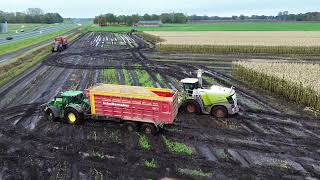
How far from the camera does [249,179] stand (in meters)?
13.8

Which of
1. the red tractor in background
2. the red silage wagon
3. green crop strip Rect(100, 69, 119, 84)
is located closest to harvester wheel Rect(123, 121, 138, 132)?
the red silage wagon

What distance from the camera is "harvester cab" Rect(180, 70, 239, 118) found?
2092 centimetres

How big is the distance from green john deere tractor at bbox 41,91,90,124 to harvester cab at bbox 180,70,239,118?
6123 millimetres

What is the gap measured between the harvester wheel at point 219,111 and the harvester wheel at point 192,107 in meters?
0.94

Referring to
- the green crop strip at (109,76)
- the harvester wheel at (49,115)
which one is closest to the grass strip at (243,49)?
the green crop strip at (109,76)

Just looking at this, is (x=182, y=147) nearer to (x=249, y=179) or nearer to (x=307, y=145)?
(x=249, y=179)

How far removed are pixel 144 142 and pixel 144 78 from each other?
56.0 ft

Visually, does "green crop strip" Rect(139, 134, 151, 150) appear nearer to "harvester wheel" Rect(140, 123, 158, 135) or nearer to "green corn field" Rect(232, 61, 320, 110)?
"harvester wheel" Rect(140, 123, 158, 135)

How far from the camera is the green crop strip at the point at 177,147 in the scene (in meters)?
16.4

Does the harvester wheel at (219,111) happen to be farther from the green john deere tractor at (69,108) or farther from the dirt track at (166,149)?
the green john deere tractor at (69,108)

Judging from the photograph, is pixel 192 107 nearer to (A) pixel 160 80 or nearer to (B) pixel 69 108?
(B) pixel 69 108

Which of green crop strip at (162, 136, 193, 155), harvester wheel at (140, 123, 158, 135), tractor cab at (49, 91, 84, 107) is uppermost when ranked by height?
tractor cab at (49, 91, 84, 107)

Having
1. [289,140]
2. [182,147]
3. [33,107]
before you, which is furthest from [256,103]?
[33,107]

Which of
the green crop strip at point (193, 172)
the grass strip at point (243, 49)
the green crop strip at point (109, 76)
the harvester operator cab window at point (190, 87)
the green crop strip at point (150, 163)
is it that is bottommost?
the green crop strip at point (193, 172)
